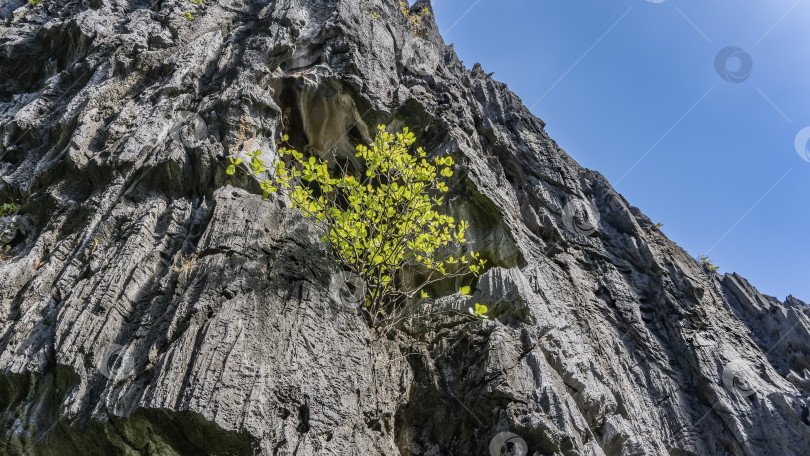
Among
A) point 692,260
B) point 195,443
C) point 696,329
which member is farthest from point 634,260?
point 195,443

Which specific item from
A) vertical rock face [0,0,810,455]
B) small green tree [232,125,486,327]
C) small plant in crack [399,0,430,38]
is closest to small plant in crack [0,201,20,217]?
vertical rock face [0,0,810,455]

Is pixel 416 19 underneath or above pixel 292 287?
above

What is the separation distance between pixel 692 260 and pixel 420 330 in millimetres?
12980

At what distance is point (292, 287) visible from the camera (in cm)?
702

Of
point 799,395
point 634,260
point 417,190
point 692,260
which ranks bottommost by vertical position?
point 799,395

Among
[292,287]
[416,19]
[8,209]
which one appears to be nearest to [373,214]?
[292,287]

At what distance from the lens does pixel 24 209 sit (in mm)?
9516

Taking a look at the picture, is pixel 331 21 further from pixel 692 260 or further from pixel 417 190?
pixel 692 260

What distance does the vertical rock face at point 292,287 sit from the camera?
231 inches

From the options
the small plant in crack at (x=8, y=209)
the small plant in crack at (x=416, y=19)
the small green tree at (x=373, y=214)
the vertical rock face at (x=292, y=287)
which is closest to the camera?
the vertical rock face at (x=292, y=287)

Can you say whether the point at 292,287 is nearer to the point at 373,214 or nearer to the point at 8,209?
the point at 373,214

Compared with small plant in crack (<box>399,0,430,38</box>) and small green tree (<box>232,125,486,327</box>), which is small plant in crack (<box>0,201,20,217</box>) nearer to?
small green tree (<box>232,125,486,327</box>)

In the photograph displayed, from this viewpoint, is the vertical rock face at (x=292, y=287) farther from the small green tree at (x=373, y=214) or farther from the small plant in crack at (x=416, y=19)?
the small plant in crack at (x=416, y=19)

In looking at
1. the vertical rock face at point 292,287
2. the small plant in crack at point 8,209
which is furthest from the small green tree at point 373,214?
the small plant in crack at point 8,209
